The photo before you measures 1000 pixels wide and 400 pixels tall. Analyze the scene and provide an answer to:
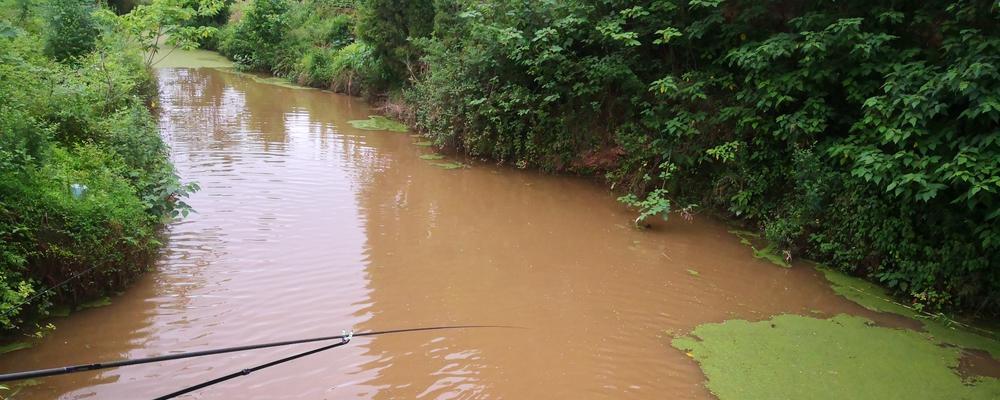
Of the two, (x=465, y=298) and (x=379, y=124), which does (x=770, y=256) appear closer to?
(x=465, y=298)

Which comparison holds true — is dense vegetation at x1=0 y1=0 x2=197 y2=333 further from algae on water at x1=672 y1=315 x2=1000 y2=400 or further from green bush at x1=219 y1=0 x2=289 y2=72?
green bush at x1=219 y1=0 x2=289 y2=72

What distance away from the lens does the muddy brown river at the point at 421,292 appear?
4438 mm

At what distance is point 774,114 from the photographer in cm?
772

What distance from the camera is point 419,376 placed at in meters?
4.49

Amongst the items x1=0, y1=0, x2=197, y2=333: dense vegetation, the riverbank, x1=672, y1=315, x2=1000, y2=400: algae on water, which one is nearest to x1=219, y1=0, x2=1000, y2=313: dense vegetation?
the riverbank

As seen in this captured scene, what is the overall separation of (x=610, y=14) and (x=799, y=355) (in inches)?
244

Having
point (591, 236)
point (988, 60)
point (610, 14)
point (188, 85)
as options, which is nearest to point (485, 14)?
point (610, 14)

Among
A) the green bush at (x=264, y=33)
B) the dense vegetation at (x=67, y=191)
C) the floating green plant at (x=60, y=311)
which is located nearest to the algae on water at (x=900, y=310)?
the dense vegetation at (x=67, y=191)

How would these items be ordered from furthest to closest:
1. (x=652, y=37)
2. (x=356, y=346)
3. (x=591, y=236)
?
(x=652, y=37), (x=591, y=236), (x=356, y=346)

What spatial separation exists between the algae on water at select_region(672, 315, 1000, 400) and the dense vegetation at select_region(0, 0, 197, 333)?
4.86m

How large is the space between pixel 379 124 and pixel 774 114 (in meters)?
9.73

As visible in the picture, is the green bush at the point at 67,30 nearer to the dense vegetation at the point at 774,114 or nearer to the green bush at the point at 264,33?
the dense vegetation at the point at 774,114

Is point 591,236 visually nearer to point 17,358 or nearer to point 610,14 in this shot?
point 610,14

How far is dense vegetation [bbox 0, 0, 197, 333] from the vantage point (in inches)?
187
